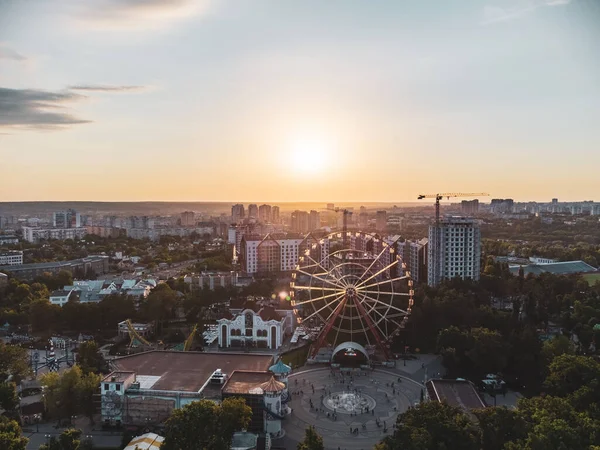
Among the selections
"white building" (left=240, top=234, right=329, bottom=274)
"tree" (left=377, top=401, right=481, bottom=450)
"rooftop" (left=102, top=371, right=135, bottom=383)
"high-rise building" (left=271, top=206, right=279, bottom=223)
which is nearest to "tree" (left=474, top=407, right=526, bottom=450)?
"tree" (left=377, top=401, right=481, bottom=450)

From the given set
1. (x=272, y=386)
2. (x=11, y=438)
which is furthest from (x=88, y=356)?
(x=272, y=386)

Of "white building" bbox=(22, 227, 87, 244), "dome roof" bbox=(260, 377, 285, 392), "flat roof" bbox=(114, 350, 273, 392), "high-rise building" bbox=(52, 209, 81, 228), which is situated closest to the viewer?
"dome roof" bbox=(260, 377, 285, 392)

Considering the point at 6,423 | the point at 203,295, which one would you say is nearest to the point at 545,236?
the point at 203,295

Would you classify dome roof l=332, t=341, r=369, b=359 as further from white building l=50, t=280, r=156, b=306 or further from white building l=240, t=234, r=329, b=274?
white building l=240, t=234, r=329, b=274

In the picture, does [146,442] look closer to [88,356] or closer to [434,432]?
[88,356]

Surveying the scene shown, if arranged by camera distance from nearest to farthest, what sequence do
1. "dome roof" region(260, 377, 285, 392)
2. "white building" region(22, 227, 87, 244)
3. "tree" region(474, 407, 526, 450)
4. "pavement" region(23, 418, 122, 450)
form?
1. "tree" region(474, 407, 526, 450)
2. "pavement" region(23, 418, 122, 450)
3. "dome roof" region(260, 377, 285, 392)
4. "white building" region(22, 227, 87, 244)

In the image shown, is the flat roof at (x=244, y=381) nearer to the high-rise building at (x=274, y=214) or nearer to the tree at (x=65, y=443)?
the tree at (x=65, y=443)

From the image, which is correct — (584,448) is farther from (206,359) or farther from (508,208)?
(508,208)
